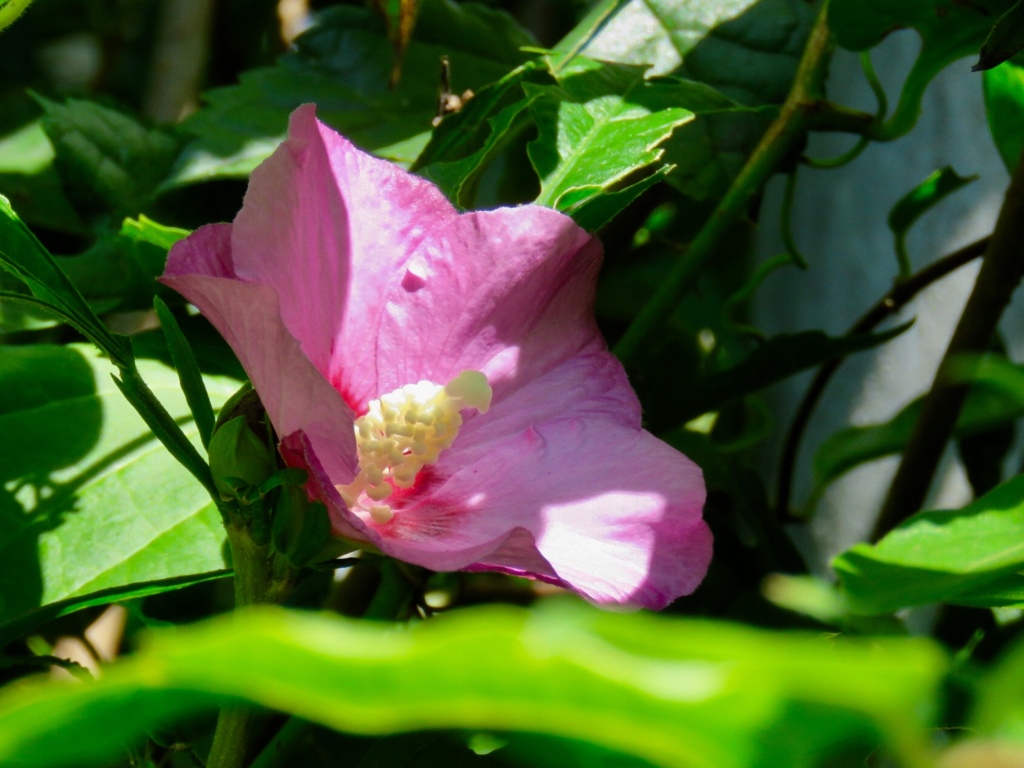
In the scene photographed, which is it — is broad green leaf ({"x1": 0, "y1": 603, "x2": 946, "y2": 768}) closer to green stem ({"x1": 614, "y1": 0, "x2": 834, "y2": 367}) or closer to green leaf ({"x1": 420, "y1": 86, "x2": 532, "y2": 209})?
green leaf ({"x1": 420, "y1": 86, "x2": 532, "y2": 209})

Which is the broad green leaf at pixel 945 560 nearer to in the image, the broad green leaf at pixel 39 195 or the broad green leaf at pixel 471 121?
the broad green leaf at pixel 471 121

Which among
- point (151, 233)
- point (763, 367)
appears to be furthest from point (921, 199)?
point (151, 233)

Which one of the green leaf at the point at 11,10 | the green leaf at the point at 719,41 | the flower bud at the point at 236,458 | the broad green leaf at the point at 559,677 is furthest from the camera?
the green leaf at the point at 719,41

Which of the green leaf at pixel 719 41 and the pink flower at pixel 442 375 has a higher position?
the green leaf at pixel 719 41

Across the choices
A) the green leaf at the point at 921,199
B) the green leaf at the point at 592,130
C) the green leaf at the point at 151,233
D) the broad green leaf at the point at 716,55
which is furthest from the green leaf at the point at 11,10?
the green leaf at the point at 921,199

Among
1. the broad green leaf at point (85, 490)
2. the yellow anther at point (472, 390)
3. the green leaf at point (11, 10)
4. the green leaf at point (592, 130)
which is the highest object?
the green leaf at point (11, 10)

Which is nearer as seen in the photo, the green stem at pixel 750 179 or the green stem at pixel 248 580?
the green stem at pixel 248 580

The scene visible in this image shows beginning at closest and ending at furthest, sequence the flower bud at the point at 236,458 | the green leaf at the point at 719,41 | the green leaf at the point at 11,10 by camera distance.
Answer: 1. the flower bud at the point at 236,458
2. the green leaf at the point at 11,10
3. the green leaf at the point at 719,41

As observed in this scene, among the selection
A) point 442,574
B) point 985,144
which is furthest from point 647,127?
point 985,144
